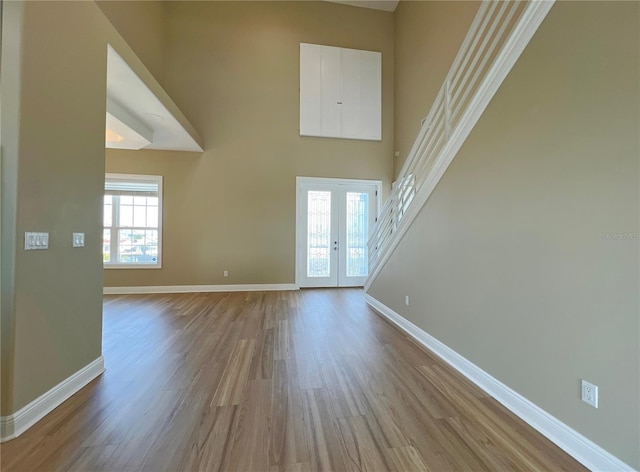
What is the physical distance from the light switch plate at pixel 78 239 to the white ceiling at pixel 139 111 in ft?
5.61

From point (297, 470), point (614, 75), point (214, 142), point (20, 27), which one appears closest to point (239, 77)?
point (214, 142)

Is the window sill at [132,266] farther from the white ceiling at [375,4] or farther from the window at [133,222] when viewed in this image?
the white ceiling at [375,4]

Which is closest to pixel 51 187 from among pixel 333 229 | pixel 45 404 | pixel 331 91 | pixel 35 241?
pixel 35 241

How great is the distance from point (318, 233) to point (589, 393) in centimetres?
508

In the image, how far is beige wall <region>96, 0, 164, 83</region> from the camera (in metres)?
3.14

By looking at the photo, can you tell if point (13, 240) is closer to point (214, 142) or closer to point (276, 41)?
point (214, 142)

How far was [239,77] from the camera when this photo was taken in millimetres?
5785

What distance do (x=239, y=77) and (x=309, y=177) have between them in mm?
2591

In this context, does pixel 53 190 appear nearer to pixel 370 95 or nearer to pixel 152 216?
pixel 152 216

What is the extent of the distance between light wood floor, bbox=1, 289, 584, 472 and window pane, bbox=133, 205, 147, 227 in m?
3.11

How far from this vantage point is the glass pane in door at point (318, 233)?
6.14 m

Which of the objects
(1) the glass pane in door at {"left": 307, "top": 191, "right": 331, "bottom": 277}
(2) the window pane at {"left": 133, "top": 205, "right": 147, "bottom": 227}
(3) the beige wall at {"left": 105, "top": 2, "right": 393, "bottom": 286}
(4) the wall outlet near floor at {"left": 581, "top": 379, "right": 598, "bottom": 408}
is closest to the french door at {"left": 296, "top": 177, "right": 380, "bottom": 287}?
(1) the glass pane in door at {"left": 307, "top": 191, "right": 331, "bottom": 277}

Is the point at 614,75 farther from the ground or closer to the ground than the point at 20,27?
closer to the ground

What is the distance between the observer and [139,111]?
3.84 metres
